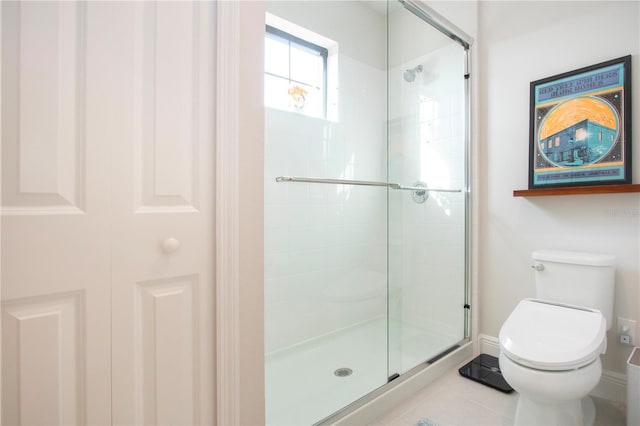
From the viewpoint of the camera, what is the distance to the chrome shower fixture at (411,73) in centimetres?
202

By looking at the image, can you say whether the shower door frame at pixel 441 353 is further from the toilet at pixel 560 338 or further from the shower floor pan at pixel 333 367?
the toilet at pixel 560 338

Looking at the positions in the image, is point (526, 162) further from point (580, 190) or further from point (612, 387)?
point (612, 387)

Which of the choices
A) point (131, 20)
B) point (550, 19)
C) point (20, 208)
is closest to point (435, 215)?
point (550, 19)

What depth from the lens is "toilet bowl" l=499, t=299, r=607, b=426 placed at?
1.17 metres

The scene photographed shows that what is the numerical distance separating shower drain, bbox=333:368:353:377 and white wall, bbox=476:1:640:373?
102 centimetres

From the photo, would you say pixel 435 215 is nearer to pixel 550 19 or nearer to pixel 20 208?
pixel 550 19

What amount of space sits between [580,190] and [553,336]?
818mm

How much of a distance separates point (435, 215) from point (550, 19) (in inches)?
51.5

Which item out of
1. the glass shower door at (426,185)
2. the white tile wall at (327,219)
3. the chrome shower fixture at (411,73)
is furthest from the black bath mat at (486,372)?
the chrome shower fixture at (411,73)

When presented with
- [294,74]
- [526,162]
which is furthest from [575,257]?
[294,74]

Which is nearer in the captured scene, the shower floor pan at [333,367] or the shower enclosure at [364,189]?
the shower floor pan at [333,367]

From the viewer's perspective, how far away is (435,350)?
198 cm

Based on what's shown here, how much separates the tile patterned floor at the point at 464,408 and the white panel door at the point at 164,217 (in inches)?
41.5

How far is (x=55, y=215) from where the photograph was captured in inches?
28.1
